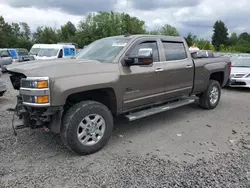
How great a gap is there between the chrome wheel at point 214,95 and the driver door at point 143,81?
2152mm

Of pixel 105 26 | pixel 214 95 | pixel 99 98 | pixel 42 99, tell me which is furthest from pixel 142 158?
pixel 105 26

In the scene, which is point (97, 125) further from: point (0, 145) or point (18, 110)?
point (0, 145)

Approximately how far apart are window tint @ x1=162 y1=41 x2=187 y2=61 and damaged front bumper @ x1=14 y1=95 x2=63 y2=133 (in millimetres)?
2638

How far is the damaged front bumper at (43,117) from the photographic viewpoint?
11.5ft

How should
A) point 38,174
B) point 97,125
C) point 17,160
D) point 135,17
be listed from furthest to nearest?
point 135,17, point 97,125, point 17,160, point 38,174

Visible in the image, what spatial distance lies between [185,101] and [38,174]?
3.60 metres

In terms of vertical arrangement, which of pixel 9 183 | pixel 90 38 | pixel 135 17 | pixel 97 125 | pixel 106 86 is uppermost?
pixel 135 17

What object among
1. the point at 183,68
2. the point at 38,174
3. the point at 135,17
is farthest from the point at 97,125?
the point at 135,17

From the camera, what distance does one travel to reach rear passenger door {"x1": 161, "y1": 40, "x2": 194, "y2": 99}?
5109mm

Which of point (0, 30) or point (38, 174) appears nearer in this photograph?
point (38, 174)

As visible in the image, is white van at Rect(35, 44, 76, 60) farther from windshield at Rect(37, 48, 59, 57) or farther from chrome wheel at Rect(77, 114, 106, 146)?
chrome wheel at Rect(77, 114, 106, 146)

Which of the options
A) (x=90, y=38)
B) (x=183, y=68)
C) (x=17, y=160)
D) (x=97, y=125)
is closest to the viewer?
(x=17, y=160)

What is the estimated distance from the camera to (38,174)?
10.8 ft

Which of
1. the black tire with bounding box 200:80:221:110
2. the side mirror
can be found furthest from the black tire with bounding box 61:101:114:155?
the black tire with bounding box 200:80:221:110
